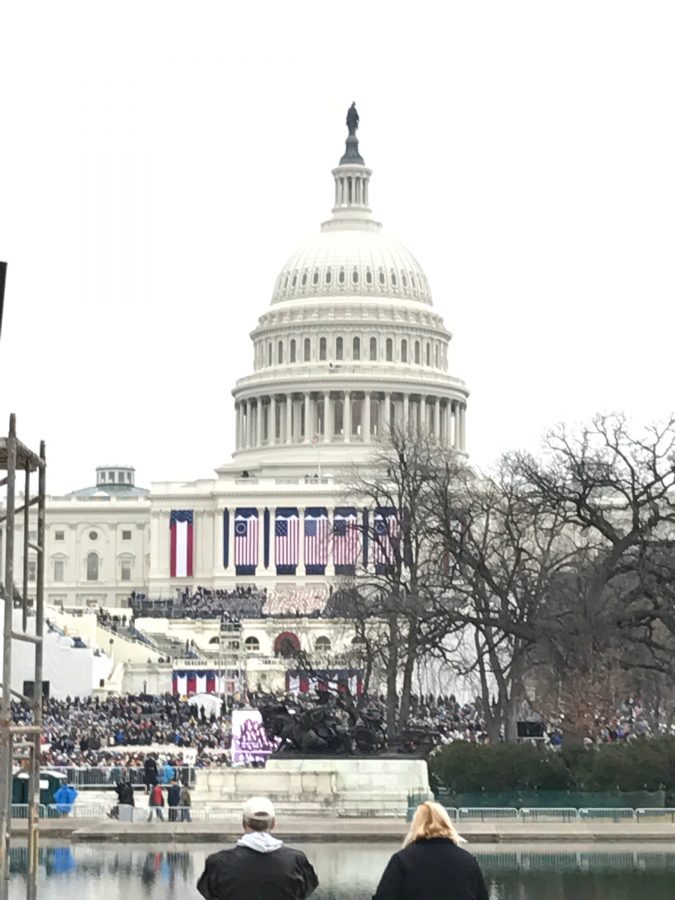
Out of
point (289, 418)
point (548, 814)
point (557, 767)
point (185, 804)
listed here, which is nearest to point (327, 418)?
point (289, 418)

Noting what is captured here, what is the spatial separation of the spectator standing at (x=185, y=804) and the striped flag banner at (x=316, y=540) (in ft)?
404

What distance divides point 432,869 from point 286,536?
170 meters

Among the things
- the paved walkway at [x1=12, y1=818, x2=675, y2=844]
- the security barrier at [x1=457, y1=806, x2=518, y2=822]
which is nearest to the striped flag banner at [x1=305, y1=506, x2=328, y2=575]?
the security barrier at [x1=457, y1=806, x2=518, y2=822]

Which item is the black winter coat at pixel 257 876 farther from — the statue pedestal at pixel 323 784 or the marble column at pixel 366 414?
the marble column at pixel 366 414

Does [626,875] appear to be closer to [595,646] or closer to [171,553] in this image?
[595,646]

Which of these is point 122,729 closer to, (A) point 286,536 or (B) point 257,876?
(B) point 257,876

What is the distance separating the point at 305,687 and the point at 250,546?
3611 inches

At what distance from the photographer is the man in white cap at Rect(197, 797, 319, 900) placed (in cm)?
1611

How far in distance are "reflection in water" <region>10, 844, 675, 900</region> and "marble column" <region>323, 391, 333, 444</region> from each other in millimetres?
150787

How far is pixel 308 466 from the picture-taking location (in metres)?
193

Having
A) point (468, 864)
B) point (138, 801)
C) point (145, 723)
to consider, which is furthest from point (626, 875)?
point (145, 723)

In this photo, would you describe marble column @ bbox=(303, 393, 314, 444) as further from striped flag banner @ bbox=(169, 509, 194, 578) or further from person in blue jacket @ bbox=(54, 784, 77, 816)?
person in blue jacket @ bbox=(54, 784, 77, 816)

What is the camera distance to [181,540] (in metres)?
189

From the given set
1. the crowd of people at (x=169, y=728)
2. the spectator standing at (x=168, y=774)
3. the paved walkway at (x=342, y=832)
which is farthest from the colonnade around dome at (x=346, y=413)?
the paved walkway at (x=342, y=832)
